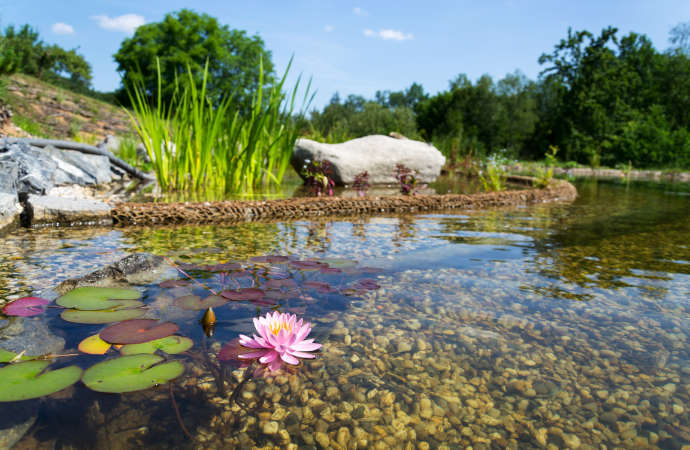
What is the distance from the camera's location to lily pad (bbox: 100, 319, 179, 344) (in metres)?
1.17

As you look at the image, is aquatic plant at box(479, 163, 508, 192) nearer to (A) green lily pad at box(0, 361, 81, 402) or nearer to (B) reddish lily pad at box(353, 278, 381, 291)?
(B) reddish lily pad at box(353, 278, 381, 291)

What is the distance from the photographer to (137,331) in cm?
122

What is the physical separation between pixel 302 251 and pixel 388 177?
5.38 meters

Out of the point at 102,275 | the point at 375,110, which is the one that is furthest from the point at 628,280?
the point at 375,110

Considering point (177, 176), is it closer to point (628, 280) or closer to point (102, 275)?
point (102, 275)

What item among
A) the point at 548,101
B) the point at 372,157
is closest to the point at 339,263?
the point at 372,157

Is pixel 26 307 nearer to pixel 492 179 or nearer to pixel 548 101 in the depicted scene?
pixel 492 179

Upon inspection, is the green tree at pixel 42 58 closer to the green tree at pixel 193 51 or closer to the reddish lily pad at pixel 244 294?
the green tree at pixel 193 51

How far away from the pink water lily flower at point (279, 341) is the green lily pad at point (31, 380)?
0.42 metres

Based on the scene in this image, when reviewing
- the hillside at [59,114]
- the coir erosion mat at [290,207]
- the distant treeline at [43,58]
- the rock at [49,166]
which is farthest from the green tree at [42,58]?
the coir erosion mat at [290,207]

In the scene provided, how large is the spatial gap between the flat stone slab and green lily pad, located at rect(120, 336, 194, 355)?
94.5 inches

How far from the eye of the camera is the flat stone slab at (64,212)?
9.72 ft

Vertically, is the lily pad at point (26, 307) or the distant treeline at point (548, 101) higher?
the distant treeline at point (548, 101)

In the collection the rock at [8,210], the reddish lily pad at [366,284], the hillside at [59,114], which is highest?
the hillside at [59,114]
